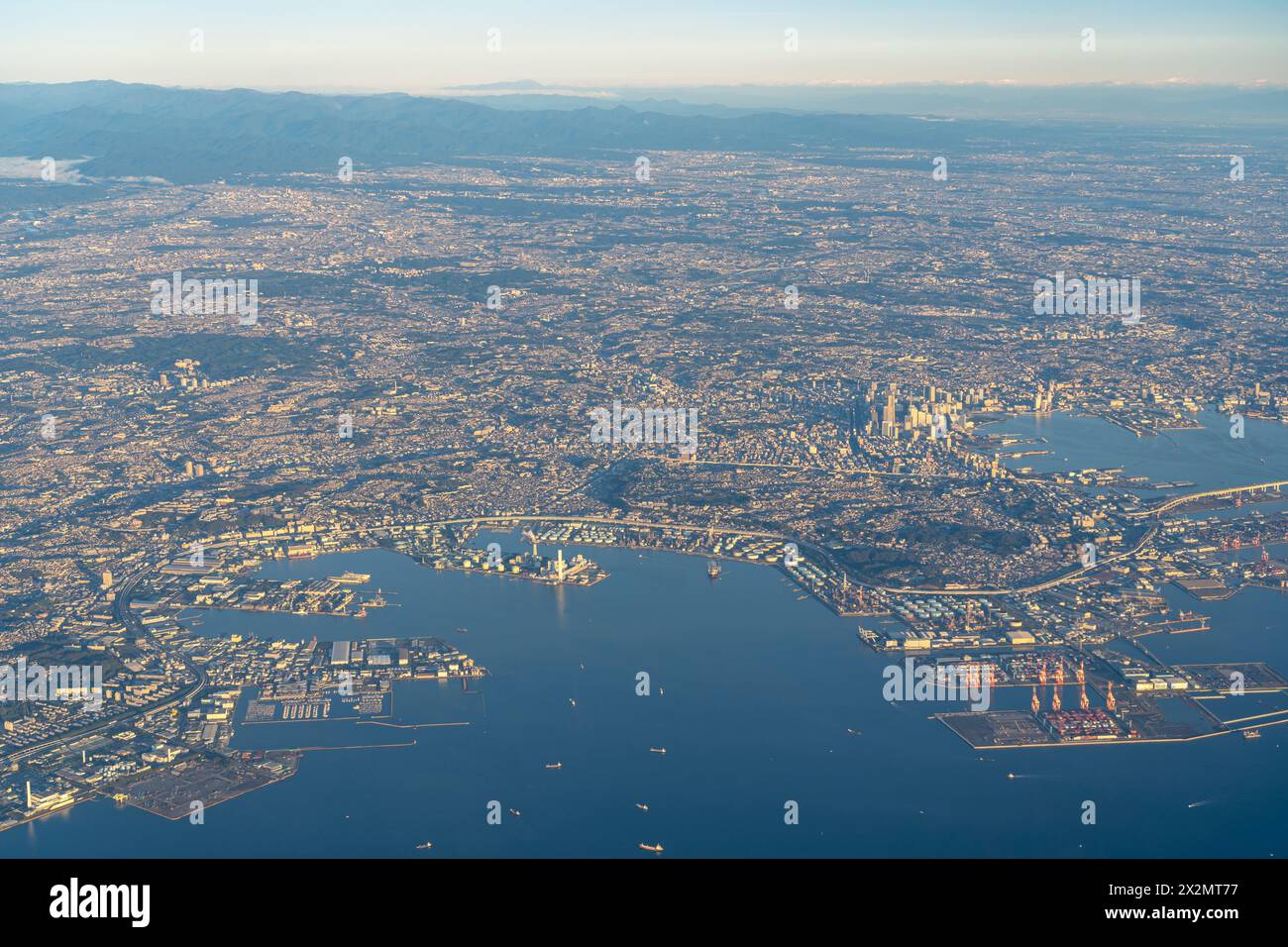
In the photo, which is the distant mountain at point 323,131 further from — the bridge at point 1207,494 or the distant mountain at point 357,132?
the bridge at point 1207,494

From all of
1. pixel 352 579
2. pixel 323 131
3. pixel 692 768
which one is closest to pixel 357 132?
pixel 323 131

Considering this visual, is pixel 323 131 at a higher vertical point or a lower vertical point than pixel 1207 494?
higher

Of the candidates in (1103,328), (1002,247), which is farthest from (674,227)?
(1103,328)

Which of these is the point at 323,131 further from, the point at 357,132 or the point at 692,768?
the point at 692,768

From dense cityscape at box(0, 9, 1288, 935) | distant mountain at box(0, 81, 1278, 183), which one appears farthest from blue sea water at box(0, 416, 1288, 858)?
distant mountain at box(0, 81, 1278, 183)

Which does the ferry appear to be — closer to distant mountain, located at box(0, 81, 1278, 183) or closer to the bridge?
the bridge

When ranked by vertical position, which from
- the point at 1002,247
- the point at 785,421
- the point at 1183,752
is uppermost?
the point at 1002,247

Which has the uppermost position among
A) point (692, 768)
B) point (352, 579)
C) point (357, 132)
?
point (357, 132)

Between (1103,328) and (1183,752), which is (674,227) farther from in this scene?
(1183,752)

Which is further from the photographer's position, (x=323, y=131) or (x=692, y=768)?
(x=323, y=131)

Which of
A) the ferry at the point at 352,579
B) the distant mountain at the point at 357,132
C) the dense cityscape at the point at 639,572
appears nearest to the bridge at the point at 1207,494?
the dense cityscape at the point at 639,572

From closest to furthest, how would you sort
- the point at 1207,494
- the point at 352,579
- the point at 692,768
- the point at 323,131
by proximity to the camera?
the point at 692,768, the point at 352,579, the point at 1207,494, the point at 323,131
